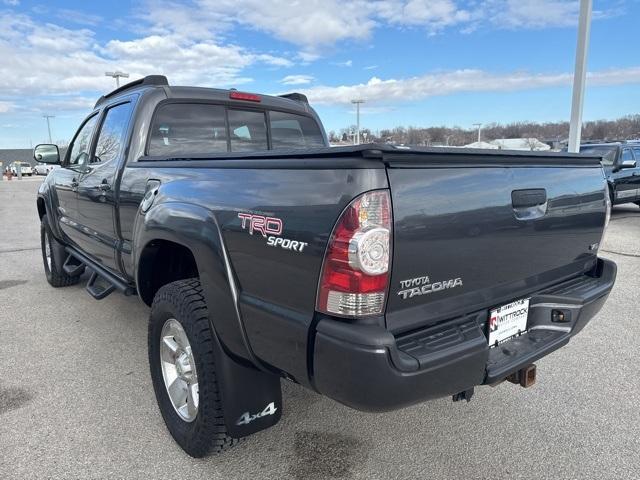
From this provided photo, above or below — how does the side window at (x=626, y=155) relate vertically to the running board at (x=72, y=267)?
above

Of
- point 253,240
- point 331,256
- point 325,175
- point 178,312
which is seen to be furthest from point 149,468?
point 325,175

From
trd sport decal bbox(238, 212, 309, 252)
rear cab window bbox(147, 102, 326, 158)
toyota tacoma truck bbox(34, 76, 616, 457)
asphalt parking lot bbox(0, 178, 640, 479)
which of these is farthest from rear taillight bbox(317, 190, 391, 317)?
rear cab window bbox(147, 102, 326, 158)

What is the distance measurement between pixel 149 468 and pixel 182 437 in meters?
0.20

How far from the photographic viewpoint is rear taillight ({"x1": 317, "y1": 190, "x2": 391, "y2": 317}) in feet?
5.29

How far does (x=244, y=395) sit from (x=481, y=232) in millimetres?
1282

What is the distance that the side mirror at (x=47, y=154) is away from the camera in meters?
4.89

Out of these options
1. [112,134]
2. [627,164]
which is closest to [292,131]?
[112,134]

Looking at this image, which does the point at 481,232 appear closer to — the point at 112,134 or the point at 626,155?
the point at 112,134

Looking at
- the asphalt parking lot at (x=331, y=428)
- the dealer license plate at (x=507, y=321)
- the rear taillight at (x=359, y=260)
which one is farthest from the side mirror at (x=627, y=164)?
the rear taillight at (x=359, y=260)

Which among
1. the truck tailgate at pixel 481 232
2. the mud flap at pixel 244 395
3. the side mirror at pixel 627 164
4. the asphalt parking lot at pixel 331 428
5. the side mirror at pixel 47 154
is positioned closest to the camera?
the truck tailgate at pixel 481 232

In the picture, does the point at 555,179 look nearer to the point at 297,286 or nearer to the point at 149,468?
the point at 297,286

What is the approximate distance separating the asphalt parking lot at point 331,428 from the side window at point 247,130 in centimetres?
183

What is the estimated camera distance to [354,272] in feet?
5.35

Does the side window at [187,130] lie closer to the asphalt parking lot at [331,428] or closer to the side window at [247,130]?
the side window at [247,130]
